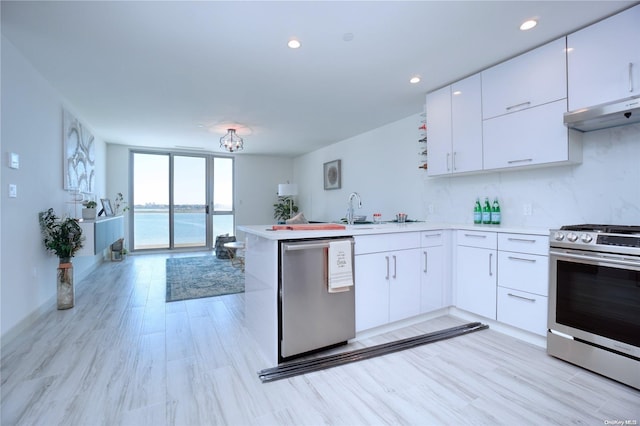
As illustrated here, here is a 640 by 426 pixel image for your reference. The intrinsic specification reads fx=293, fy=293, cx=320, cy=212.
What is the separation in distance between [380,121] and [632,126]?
9.77ft

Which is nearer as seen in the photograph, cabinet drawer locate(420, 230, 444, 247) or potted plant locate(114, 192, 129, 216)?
cabinet drawer locate(420, 230, 444, 247)

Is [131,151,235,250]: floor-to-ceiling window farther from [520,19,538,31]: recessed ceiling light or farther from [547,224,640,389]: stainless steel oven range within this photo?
[547,224,640,389]: stainless steel oven range

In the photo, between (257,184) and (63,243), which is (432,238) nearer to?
(63,243)

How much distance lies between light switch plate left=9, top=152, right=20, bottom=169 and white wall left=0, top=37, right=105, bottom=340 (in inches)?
1.5

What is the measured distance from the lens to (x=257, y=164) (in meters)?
8.05

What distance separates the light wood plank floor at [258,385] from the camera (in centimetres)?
159

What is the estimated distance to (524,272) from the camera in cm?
244

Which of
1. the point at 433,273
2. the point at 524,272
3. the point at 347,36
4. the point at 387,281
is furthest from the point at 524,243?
the point at 347,36

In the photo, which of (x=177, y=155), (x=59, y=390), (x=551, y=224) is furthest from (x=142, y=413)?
(x=177, y=155)

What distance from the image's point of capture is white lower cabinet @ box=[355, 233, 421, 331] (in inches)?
96.7

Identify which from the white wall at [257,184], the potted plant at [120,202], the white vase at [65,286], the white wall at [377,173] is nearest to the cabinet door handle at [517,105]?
the white wall at [377,173]

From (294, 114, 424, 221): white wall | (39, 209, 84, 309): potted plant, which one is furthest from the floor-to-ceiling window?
(39, 209, 84, 309): potted plant

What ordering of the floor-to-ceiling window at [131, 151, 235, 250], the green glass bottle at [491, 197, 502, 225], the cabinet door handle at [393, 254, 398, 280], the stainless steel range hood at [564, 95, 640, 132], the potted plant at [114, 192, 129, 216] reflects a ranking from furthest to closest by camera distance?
1. the floor-to-ceiling window at [131, 151, 235, 250]
2. the potted plant at [114, 192, 129, 216]
3. the green glass bottle at [491, 197, 502, 225]
4. the cabinet door handle at [393, 254, 398, 280]
5. the stainless steel range hood at [564, 95, 640, 132]

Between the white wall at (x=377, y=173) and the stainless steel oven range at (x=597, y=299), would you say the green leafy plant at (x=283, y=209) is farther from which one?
the stainless steel oven range at (x=597, y=299)
